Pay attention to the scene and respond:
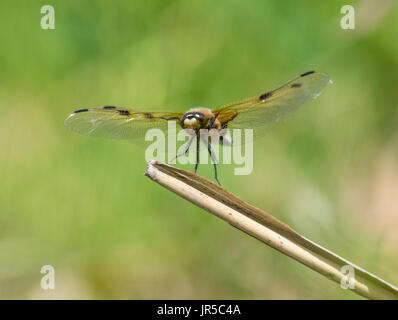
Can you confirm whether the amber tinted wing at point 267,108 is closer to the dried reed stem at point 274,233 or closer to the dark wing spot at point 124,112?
the dark wing spot at point 124,112

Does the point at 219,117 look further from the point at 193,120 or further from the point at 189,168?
the point at 189,168

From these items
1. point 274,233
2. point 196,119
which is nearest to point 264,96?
point 196,119

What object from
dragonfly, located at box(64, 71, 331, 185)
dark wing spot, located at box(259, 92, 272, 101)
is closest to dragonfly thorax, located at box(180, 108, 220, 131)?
dragonfly, located at box(64, 71, 331, 185)

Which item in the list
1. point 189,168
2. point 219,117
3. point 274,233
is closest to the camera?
point 274,233

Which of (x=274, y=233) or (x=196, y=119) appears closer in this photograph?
(x=274, y=233)

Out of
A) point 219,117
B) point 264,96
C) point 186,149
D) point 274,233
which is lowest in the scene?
point 274,233
